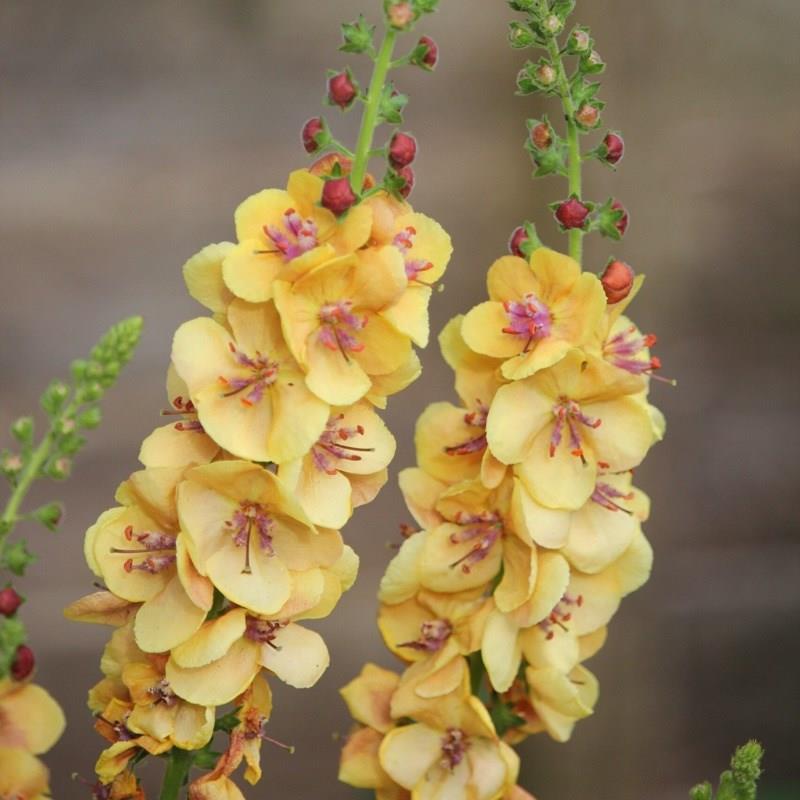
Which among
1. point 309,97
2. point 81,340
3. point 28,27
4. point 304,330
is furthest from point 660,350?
point 304,330

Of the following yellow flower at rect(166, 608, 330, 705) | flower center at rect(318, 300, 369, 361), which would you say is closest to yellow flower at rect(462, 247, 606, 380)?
flower center at rect(318, 300, 369, 361)

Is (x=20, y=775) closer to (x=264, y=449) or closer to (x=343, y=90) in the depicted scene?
(x=264, y=449)

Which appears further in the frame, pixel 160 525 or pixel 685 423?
pixel 685 423

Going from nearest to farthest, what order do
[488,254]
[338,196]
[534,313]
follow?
[338,196] < [534,313] < [488,254]

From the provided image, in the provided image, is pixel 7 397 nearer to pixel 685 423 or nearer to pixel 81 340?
pixel 81 340

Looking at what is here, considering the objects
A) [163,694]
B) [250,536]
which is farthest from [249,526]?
[163,694]

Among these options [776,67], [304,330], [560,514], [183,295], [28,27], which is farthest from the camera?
[776,67]

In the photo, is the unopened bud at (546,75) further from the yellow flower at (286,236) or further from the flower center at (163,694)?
the flower center at (163,694)
